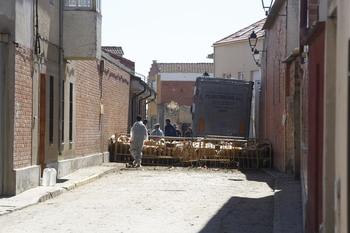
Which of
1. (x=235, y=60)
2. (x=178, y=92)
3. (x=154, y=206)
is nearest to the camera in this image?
(x=154, y=206)

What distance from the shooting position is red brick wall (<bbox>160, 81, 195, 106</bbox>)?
78.1 metres

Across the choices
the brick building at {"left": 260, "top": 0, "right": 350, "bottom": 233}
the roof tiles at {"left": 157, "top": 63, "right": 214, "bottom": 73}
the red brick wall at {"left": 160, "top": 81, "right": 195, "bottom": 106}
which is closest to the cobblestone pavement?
the brick building at {"left": 260, "top": 0, "right": 350, "bottom": 233}

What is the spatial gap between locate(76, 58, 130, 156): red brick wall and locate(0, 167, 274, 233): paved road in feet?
9.44

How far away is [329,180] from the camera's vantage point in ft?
19.9

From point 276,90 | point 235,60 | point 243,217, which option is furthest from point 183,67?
point 243,217

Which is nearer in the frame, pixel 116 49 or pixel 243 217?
pixel 243 217

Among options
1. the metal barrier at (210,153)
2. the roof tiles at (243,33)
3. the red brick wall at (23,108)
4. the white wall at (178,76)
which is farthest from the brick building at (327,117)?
the white wall at (178,76)

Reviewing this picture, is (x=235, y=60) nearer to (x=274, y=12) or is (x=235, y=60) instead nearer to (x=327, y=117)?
(x=274, y=12)

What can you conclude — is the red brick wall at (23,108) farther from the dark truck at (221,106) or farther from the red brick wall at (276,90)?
the dark truck at (221,106)

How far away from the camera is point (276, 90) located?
22.5 meters

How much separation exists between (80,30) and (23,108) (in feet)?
14.5

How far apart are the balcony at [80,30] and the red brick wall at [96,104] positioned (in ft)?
7.51

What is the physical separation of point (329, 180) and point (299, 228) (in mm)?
3543

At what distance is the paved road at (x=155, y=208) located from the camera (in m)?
10.1
